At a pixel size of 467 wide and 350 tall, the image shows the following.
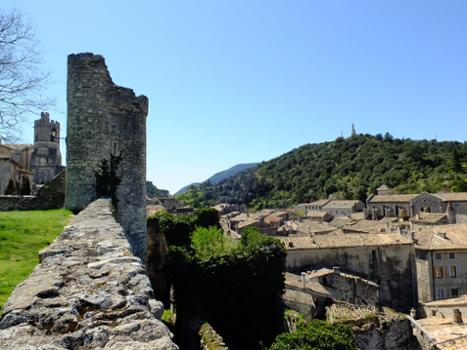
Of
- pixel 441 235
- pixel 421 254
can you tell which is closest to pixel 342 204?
pixel 441 235

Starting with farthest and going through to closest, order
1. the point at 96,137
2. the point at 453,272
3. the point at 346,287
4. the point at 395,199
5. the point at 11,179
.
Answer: the point at 395,199 < the point at 453,272 < the point at 346,287 < the point at 11,179 < the point at 96,137

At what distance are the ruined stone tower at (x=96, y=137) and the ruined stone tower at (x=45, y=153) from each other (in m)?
27.7

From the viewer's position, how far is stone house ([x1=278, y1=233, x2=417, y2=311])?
3047 cm

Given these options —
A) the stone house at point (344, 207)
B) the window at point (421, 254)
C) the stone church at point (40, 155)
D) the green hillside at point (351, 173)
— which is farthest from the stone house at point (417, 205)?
the stone church at point (40, 155)

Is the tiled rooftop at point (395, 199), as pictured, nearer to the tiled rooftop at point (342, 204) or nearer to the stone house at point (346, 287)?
the tiled rooftop at point (342, 204)

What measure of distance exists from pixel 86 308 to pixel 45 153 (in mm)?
41506

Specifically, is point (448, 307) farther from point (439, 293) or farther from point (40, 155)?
point (40, 155)

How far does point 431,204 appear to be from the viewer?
216 feet

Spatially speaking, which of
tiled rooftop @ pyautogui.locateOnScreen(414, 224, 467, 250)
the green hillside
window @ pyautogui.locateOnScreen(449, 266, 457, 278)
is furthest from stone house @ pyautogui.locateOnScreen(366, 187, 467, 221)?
window @ pyautogui.locateOnScreen(449, 266, 457, 278)

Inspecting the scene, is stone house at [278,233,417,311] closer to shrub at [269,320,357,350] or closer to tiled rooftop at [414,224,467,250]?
tiled rooftop at [414,224,467,250]

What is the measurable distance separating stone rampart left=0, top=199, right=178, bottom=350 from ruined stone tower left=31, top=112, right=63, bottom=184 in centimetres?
3692

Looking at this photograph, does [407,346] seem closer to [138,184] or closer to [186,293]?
[186,293]

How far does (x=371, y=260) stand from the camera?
102ft

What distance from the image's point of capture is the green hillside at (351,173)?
93688 millimetres
